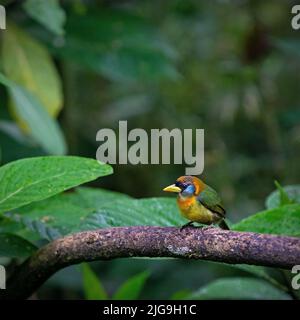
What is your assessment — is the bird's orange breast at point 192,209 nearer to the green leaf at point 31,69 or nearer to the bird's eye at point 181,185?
the bird's eye at point 181,185

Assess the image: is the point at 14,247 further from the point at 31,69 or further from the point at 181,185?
the point at 31,69

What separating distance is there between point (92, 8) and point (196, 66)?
3.56ft

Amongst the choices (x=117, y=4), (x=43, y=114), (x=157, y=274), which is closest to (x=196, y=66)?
(x=117, y=4)

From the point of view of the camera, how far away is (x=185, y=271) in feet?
8.74

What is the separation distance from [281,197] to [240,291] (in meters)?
0.39

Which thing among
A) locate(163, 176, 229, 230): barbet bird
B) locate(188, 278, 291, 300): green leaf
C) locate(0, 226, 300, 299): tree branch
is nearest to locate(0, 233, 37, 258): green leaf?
locate(0, 226, 300, 299): tree branch

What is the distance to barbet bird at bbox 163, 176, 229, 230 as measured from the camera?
101 centimetres

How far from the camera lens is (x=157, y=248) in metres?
0.86

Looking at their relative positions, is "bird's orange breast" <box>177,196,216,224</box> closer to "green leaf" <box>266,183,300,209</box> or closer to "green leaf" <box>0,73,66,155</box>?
"green leaf" <box>266,183,300,209</box>

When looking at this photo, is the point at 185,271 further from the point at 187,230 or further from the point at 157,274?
the point at 187,230

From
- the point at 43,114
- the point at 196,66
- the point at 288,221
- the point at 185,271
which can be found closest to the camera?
the point at 288,221

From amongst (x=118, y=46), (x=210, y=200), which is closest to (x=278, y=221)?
(x=210, y=200)

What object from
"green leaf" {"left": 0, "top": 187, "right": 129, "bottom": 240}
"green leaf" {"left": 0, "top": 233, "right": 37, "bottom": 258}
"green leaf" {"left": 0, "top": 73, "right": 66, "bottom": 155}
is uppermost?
"green leaf" {"left": 0, "top": 73, "right": 66, "bottom": 155}
